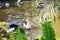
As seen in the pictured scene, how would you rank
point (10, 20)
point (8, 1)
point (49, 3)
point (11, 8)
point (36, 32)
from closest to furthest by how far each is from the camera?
point (49, 3), point (36, 32), point (10, 20), point (11, 8), point (8, 1)

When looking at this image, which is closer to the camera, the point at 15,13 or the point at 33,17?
the point at 33,17

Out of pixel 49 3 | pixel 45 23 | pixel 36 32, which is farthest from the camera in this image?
pixel 36 32

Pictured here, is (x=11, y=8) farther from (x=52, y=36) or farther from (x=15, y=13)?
(x=52, y=36)

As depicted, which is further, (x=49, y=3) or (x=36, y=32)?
(x=36, y=32)

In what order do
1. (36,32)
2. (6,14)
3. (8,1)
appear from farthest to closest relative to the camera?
1. (8,1)
2. (6,14)
3. (36,32)

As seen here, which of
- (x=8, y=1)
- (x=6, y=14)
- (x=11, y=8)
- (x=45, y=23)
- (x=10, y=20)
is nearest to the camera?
(x=45, y=23)

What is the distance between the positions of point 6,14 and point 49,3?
100 inches

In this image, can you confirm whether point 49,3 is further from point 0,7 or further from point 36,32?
point 0,7

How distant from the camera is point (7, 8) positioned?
7555mm

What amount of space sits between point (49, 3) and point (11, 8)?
3283 mm

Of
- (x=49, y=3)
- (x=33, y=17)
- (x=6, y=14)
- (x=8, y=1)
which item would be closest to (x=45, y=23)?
(x=49, y=3)

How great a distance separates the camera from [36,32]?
4.70 meters

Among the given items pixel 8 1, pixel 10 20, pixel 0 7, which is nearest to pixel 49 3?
pixel 10 20

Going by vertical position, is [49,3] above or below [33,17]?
above
